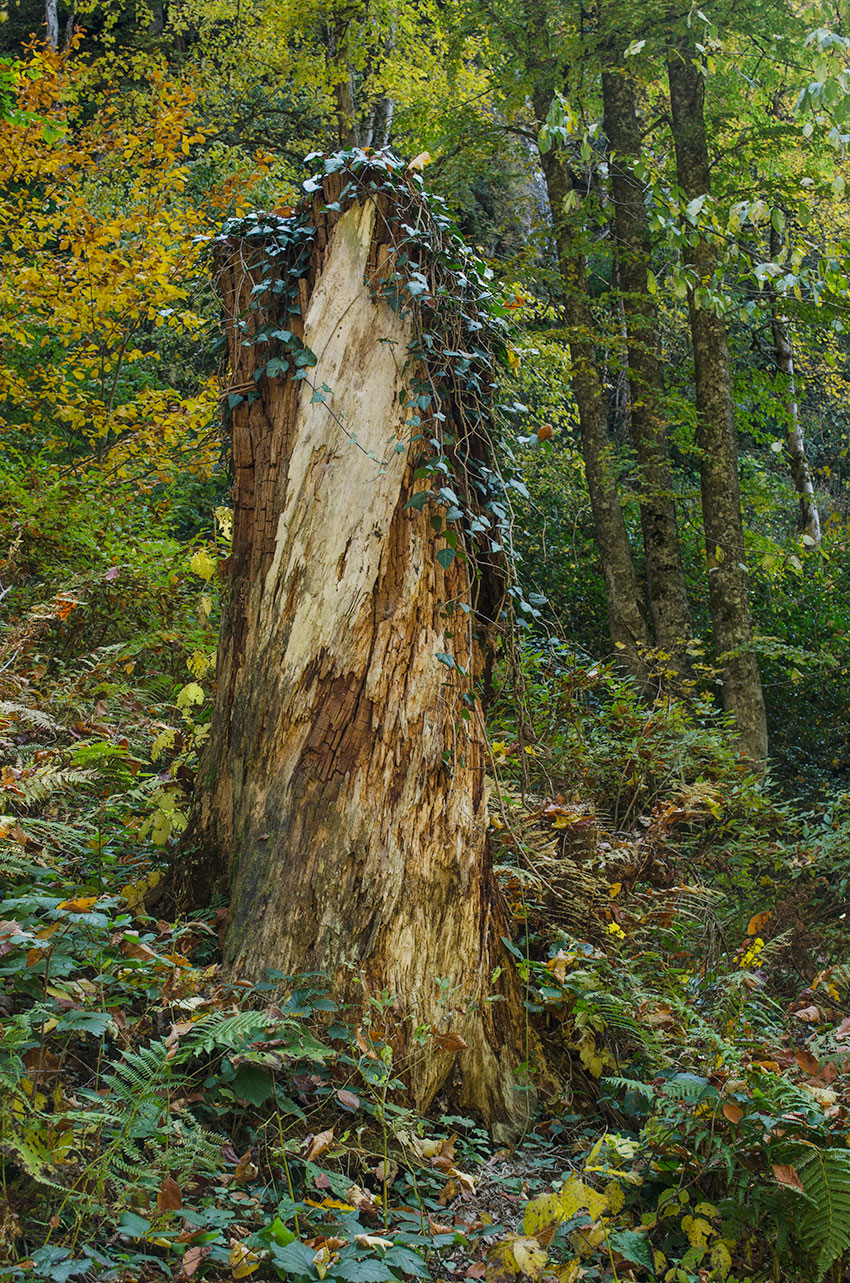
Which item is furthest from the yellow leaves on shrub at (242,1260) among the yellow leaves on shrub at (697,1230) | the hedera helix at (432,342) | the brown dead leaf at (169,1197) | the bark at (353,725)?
the hedera helix at (432,342)

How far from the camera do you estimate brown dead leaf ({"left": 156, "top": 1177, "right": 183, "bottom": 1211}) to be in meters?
1.98

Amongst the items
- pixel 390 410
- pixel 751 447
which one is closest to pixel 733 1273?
pixel 390 410

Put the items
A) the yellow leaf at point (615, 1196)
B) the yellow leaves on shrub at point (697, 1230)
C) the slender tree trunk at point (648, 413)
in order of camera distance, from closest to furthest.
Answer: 1. the yellow leaves on shrub at point (697, 1230)
2. the yellow leaf at point (615, 1196)
3. the slender tree trunk at point (648, 413)

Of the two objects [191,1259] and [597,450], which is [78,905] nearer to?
[191,1259]

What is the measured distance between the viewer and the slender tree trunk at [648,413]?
30.2 feet

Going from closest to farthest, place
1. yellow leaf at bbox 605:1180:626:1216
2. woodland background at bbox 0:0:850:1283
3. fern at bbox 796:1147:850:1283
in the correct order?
fern at bbox 796:1147:850:1283 → woodland background at bbox 0:0:850:1283 → yellow leaf at bbox 605:1180:626:1216

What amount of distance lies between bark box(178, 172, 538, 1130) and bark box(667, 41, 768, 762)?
18.2ft

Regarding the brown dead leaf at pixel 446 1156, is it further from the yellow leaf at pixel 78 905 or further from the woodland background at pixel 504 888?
the yellow leaf at pixel 78 905

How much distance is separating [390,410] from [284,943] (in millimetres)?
1998

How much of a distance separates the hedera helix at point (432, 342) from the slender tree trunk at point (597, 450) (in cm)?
595

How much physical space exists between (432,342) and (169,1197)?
9.57ft

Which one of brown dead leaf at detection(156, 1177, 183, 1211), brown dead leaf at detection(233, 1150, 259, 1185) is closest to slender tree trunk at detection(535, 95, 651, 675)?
brown dead leaf at detection(233, 1150, 259, 1185)

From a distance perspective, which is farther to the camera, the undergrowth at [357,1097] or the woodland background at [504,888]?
the woodland background at [504,888]

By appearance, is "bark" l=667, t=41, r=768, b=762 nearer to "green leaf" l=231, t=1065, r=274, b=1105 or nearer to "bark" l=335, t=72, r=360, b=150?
"bark" l=335, t=72, r=360, b=150
